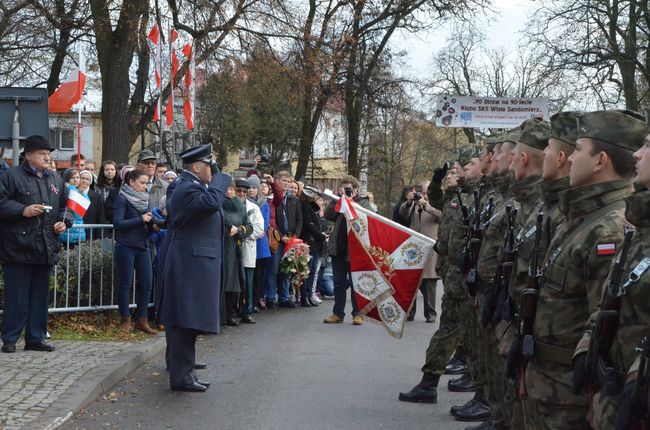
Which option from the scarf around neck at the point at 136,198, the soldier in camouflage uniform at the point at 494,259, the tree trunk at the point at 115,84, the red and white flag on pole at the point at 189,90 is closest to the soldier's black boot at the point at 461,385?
the soldier in camouflage uniform at the point at 494,259

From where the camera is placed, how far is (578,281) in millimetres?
3871

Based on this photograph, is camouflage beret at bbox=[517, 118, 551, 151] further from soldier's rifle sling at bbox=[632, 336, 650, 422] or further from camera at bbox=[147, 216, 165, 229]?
camera at bbox=[147, 216, 165, 229]

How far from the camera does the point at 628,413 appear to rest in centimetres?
279

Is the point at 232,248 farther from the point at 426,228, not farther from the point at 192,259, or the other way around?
the point at 192,259

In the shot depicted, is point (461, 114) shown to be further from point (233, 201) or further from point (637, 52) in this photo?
point (637, 52)

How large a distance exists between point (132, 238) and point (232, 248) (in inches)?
89.1

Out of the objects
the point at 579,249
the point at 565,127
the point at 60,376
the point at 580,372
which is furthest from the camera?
the point at 60,376

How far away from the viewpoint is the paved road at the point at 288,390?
6789 mm

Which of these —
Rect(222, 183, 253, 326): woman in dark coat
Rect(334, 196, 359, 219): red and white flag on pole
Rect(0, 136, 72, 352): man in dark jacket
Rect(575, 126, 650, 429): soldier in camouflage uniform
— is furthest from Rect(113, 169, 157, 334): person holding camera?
Rect(575, 126, 650, 429): soldier in camouflage uniform

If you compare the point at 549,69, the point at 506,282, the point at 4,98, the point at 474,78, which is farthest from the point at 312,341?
the point at 474,78

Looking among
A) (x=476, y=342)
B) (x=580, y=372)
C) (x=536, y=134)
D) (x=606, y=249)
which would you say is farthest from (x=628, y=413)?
(x=476, y=342)

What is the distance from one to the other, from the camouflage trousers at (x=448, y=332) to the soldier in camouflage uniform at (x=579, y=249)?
3308mm

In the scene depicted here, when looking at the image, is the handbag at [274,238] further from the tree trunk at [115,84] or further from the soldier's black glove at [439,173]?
the tree trunk at [115,84]

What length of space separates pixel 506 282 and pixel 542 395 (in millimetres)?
1161
